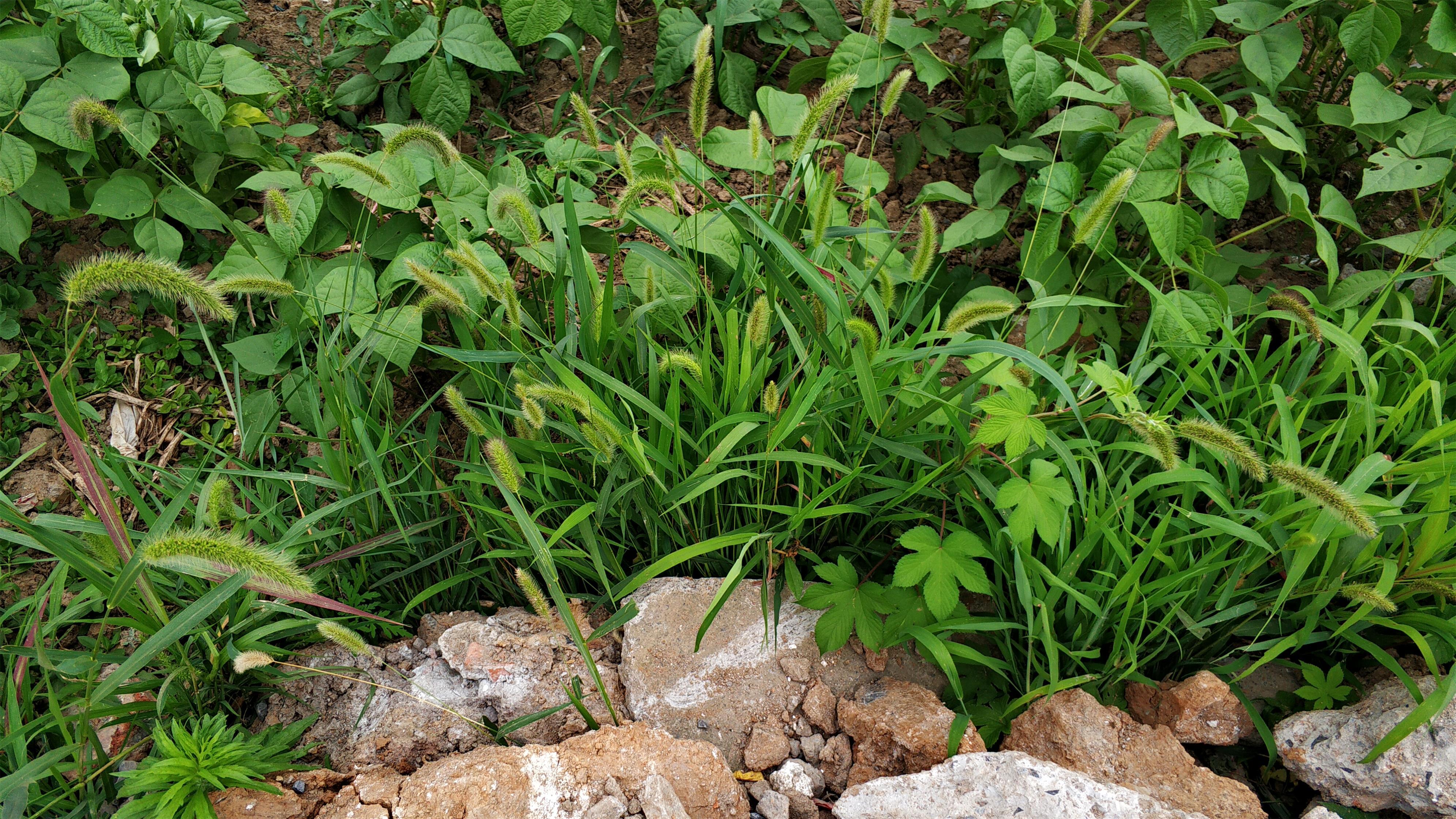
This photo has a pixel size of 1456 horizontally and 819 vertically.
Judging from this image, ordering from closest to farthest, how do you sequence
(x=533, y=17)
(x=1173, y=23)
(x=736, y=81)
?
1. (x=1173, y=23)
2. (x=533, y=17)
3. (x=736, y=81)

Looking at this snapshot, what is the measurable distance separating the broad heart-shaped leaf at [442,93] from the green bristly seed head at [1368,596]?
2.68m

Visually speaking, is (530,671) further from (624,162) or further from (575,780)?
(624,162)

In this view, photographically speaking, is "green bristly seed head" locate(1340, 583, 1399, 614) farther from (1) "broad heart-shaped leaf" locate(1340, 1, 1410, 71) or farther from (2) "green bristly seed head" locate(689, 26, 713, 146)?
(2) "green bristly seed head" locate(689, 26, 713, 146)

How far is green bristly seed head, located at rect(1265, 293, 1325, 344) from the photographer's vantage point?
189cm

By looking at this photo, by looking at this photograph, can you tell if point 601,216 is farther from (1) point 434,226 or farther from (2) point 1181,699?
(2) point 1181,699

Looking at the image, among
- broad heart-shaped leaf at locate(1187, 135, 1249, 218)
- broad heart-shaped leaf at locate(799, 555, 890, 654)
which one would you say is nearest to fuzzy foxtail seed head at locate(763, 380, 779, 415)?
broad heart-shaped leaf at locate(799, 555, 890, 654)

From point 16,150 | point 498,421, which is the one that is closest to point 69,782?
point 498,421

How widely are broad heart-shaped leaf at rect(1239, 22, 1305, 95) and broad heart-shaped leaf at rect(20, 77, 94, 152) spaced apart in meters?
3.07

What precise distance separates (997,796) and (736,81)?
2.36 meters

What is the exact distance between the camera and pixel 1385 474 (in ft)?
5.94

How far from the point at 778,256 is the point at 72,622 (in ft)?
6.00

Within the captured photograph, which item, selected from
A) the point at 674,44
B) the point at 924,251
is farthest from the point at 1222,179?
the point at 674,44

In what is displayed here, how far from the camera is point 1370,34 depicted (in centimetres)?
224

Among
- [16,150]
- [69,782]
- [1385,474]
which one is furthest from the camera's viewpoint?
[16,150]
